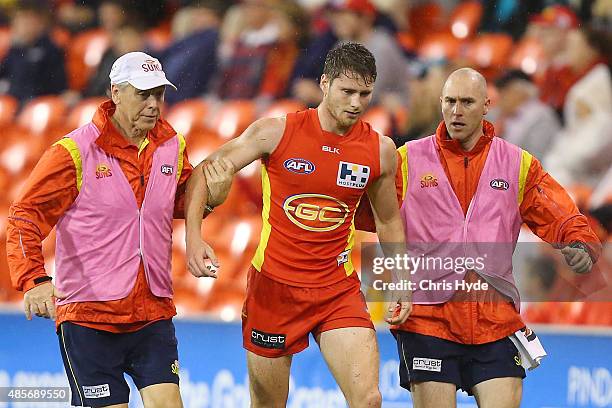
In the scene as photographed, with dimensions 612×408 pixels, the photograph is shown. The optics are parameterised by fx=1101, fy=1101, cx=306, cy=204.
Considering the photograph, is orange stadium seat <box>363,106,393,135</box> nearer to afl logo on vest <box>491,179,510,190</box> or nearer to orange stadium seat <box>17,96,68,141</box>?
orange stadium seat <box>17,96,68,141</box>

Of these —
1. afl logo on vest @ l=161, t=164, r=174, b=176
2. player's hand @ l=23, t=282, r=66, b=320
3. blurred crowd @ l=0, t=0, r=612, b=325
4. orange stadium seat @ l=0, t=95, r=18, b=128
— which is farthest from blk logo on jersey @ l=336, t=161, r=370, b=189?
orange stadium seat @ l=0, t=95, r=18, b=128

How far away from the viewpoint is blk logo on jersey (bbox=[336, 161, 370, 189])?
16.5 ft

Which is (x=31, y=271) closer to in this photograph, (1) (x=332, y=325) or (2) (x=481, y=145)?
(1) (x=332, y=325)

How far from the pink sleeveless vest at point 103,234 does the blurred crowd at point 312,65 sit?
3.11 metres

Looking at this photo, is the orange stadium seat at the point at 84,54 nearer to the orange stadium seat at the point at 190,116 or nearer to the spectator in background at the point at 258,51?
the orange stadium seat at the point at 190,116

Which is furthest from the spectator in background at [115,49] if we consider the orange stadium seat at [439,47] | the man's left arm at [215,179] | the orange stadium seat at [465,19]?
the man's left arm at [215,179]

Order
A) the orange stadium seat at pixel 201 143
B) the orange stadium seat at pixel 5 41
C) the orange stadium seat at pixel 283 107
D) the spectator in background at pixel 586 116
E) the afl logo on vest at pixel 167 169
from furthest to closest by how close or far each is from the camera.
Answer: the orange stadium seat at pixel 5 41
the orange stadium seat at pixel 201 143
the orange stadium seat at pixel 283 107
the spectator in background at pixel 586 116
the afl logo on vest at pixel 167 169

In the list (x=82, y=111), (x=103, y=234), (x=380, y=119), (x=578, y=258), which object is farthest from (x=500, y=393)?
(x=82, y=111)

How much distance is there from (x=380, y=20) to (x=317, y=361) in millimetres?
2898

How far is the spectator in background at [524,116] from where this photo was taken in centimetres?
788

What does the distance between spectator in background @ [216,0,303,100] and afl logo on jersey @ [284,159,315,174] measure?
358 centimetres

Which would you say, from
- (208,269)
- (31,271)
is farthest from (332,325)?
(31,271)

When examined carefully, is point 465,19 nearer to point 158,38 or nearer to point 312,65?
point 312,65

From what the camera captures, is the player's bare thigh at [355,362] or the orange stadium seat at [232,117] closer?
the player's bare thigh at [355,362]
